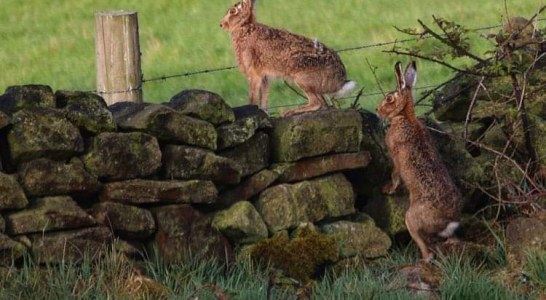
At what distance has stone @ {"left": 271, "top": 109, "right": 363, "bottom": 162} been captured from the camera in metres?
8.81

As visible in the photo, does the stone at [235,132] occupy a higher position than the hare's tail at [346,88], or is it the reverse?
the hare's tail at [346,88]

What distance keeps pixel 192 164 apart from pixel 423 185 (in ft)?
5.09

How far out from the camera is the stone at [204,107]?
856 centimetres

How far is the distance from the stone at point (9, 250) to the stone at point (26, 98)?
2.82 ft

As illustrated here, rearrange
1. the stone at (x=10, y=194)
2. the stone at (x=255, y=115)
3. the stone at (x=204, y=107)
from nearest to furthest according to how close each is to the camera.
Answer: the stone at (x=10, y=194), the stone at (x=204, y=107), the stone at (x=255, y=115)

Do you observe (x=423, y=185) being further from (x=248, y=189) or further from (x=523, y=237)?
(x=248, y=189)

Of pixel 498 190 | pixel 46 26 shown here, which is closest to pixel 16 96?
pixel 498 190

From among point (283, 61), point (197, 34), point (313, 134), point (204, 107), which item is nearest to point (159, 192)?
point (204, 107)

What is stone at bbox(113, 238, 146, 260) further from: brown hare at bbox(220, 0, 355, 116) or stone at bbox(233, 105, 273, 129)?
brown hare at bbox(220, 0, 355, 116)

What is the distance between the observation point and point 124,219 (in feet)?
26.3

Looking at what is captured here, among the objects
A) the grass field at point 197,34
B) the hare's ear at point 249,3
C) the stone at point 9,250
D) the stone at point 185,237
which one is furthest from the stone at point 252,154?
the grass field at point 197,34

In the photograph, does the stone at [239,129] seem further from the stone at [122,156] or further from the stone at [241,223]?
the stone at [122,156]

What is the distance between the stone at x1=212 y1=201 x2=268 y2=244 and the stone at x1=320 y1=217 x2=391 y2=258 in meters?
0.53

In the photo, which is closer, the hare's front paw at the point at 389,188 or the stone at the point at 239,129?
the stone at the point at 239,129
